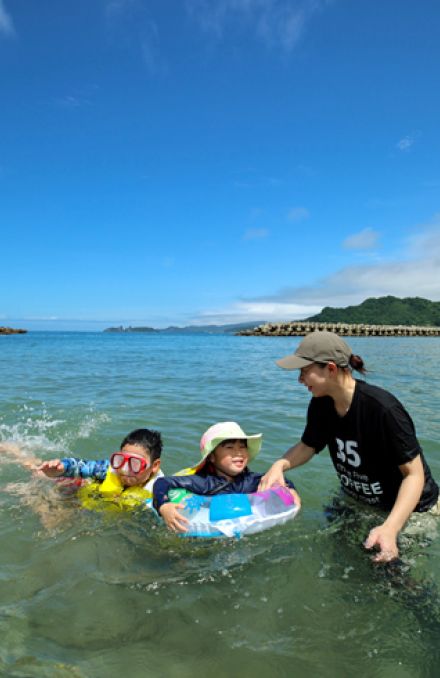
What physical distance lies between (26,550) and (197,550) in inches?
61.5

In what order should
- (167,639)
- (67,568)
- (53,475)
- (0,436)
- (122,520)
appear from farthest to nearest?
(0,436)
(53,475)
(122,520)
(67,568)
(167,639)

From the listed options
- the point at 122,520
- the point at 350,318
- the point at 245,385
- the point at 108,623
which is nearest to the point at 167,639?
the point at 108,623

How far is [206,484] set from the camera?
4004mm

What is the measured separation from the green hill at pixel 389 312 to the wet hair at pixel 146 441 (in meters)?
119

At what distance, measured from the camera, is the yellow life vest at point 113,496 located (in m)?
4.53

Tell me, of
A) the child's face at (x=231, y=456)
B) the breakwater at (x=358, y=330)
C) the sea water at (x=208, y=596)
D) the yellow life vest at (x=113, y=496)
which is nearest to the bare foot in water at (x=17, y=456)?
the sea water at (x=208, y=596)

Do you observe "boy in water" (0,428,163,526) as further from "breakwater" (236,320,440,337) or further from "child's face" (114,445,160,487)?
"breakwater" (236,320,440,337)

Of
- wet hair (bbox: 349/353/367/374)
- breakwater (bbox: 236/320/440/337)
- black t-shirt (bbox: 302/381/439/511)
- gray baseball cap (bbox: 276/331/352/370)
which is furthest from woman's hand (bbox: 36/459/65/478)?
breakwater (bbox: 236/320/440/337)

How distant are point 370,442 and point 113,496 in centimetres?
280

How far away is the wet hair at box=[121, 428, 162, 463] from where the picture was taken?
15.0ft

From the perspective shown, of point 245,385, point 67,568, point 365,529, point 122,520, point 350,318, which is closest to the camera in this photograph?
point 67,568

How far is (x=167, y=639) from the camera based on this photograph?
2.80 metres

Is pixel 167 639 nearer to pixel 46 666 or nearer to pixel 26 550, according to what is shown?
pixel 46 666

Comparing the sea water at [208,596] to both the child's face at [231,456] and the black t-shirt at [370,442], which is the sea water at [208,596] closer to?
the black t-shirt at [370,442]
